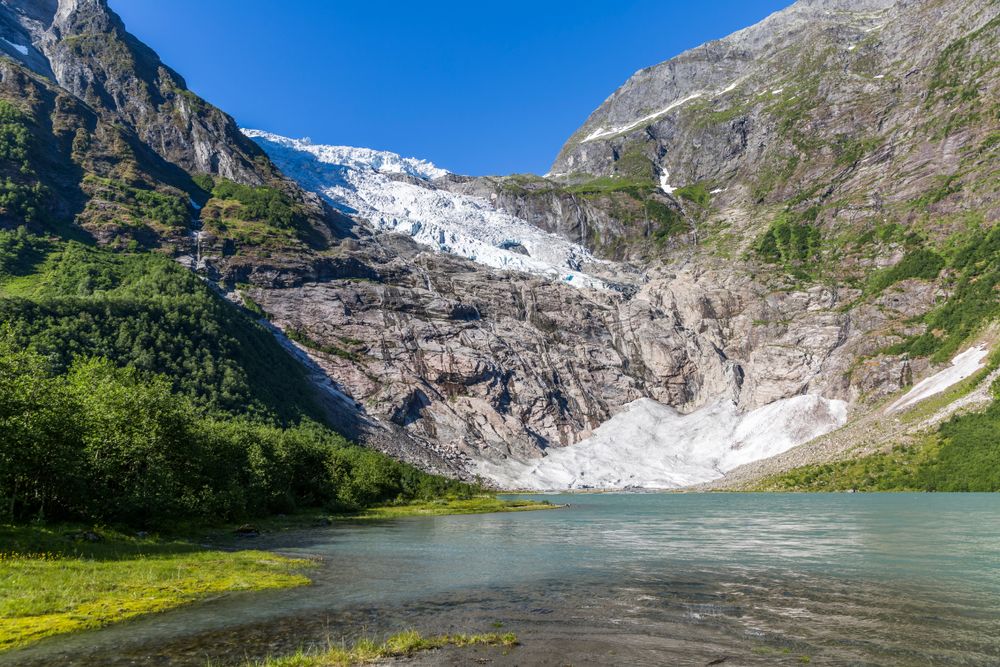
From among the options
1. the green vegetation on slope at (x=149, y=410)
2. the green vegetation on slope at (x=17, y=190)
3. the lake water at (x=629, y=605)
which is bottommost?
the lake water at (x=629, y=605)

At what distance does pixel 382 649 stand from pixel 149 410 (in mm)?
41911

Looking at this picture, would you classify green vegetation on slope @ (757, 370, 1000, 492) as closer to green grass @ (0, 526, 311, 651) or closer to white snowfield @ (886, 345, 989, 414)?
white snowfield @ (886, 345, 989, 414)

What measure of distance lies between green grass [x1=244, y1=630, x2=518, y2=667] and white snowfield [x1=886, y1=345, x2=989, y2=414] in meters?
190

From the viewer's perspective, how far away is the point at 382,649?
2042 cm

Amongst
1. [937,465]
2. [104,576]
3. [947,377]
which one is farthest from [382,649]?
[947,377]

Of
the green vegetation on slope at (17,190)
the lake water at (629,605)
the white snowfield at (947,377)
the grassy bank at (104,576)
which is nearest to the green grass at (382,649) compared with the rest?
the grassy bank at (104,576)

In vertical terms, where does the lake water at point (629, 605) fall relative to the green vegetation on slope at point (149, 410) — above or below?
below

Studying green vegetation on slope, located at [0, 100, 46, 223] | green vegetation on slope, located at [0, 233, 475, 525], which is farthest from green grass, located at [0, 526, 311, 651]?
green vegetation on slope, located at [0, 100, 46, 223]

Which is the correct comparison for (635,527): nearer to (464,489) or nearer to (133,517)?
(133,517)

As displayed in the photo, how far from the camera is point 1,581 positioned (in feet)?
86.4

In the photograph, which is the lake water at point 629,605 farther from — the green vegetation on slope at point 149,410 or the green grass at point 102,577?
the green vegetation on slope at point 149,410

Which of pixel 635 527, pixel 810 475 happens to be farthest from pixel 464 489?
pixel 810 475

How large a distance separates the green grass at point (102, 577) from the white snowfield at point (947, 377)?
18717 cm

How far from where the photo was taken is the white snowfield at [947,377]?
170m
